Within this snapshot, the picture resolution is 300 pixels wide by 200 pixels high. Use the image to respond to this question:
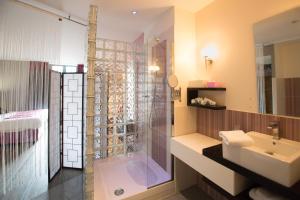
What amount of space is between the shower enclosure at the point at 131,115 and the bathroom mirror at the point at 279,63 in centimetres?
113

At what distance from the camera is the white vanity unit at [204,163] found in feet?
4.29

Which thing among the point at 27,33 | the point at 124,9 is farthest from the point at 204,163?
the point at 27,33

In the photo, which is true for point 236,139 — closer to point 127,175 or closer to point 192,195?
point 192,195

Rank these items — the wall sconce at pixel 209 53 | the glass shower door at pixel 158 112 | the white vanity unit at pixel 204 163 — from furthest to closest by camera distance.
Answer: the glass shower door at pixel 158 112, the wall sconce at pixel 209 53, the white vanity unit at pixel 204 163

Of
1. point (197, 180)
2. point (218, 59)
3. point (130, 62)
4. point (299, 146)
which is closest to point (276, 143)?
point (299, 146)

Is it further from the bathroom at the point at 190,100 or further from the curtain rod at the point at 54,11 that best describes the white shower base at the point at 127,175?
the curtain rod at the point at 54,11

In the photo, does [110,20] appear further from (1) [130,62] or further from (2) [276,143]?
(2) [276,143]

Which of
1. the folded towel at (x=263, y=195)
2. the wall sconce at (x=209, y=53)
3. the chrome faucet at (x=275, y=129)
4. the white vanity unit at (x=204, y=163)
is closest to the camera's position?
the folded towel at (x=263, y=195)

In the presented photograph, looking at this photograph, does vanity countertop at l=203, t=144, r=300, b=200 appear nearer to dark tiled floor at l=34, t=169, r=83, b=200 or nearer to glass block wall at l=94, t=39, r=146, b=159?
glass block wall at l=94, t=39, r=146, b=159

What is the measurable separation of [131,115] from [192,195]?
153cm

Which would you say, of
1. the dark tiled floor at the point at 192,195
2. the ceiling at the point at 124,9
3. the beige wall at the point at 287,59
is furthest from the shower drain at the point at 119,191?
the ceiling at the point at 124,9

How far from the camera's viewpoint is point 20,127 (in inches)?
70.6

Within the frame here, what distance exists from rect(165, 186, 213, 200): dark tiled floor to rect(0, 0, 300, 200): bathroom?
0.01m

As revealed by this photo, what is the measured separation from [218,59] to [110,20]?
184 cm
